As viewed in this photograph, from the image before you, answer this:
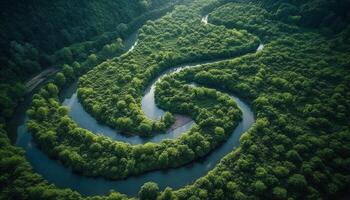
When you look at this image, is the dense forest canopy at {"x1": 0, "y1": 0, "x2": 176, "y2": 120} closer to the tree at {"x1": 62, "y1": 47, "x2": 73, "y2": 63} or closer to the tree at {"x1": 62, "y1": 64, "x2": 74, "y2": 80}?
the tree at {"x1": 62, "y1": 47, "x2": 73, "y2": 63}

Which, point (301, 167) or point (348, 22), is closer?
point (301, 167)

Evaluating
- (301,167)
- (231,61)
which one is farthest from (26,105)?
(301,167)

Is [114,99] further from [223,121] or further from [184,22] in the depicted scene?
[184,22]

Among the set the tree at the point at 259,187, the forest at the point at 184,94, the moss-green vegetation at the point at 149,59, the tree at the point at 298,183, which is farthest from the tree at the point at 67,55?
the tree at the point at 298,183

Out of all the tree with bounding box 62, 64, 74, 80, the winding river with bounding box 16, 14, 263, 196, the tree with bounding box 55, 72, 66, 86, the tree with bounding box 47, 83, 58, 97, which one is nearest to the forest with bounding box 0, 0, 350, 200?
the tree with bounding box 55, 72, 66, 86

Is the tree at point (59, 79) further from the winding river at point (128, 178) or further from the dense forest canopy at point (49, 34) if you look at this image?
the dense forest canopy at point (49, 34)
